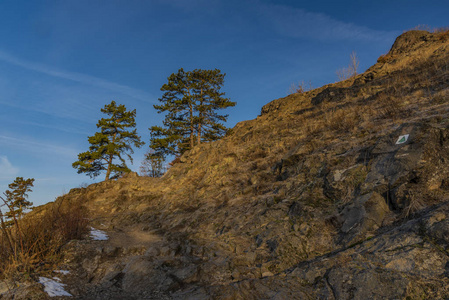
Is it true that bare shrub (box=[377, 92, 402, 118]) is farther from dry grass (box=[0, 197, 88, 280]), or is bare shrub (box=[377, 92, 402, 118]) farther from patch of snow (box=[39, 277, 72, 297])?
dry grass (box=[0, 197, 88, 280])

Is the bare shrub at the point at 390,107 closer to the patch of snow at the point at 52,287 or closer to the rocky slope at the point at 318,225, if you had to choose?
the rocky slope at the point at 318,225

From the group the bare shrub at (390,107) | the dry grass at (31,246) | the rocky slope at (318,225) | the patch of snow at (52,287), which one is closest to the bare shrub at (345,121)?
the rocky slope at (318,225)

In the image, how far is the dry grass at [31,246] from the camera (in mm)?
4923

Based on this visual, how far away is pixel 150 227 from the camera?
1234 centimetres

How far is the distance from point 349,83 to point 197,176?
49.4 feet

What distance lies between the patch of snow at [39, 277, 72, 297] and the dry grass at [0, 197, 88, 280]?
0.34 m

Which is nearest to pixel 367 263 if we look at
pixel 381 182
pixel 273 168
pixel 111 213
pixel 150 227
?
pixel 381 182

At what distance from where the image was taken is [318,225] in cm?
588

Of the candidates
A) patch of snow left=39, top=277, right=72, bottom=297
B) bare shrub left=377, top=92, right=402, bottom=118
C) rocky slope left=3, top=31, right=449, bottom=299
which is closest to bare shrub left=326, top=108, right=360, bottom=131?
rocky slope left=3, top=31, right=449, bottom=299

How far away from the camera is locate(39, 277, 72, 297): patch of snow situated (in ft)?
15.2

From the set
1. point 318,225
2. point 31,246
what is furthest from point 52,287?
point 318,225

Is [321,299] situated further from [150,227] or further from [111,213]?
[111,213]

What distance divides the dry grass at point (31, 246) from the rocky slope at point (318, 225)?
0.55m

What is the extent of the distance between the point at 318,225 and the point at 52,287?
5884mm
